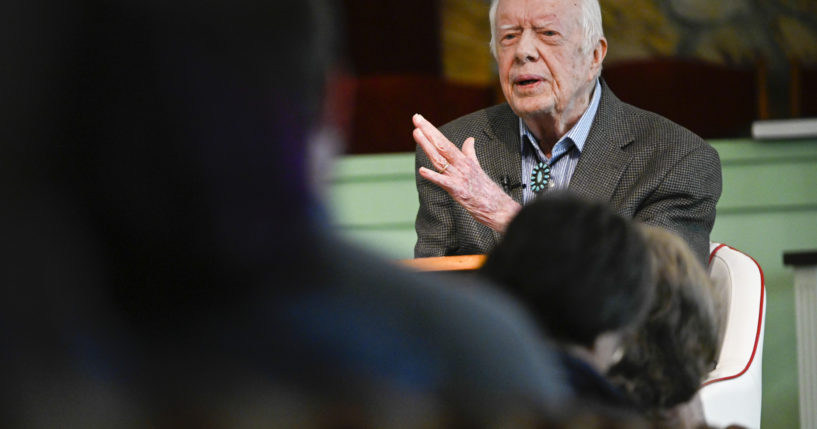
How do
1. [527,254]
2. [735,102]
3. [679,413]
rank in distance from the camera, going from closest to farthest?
1. [527,254]
2. [679,413]
3. [735,102]

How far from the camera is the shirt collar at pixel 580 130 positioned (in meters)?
1.97

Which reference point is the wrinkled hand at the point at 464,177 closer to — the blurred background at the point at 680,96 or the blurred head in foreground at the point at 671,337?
the blurred background at the point at 680,96

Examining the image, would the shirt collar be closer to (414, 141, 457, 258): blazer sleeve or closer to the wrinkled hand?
(414, 141, 457, 258): blazer sleeve

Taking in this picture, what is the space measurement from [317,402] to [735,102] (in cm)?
421

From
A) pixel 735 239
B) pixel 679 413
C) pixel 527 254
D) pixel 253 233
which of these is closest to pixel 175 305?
pixel 253 233

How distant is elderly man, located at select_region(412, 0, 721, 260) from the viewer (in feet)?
5.83

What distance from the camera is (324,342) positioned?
0.37 m

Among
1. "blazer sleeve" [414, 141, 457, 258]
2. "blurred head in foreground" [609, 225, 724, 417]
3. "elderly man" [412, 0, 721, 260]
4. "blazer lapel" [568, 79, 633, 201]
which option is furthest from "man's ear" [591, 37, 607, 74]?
"blurred head in foreground" [609, 225, 724, 417]

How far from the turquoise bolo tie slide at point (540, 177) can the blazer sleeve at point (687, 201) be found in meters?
0.24

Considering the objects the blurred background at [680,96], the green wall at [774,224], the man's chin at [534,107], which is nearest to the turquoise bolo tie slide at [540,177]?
the man's chin at [534,107]

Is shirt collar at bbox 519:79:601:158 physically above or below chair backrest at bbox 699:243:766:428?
above

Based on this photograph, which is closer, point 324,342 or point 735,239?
point 324,342

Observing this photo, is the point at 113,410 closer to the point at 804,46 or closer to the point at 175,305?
the point at 175,305

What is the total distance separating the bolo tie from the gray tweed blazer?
0.11 ft
